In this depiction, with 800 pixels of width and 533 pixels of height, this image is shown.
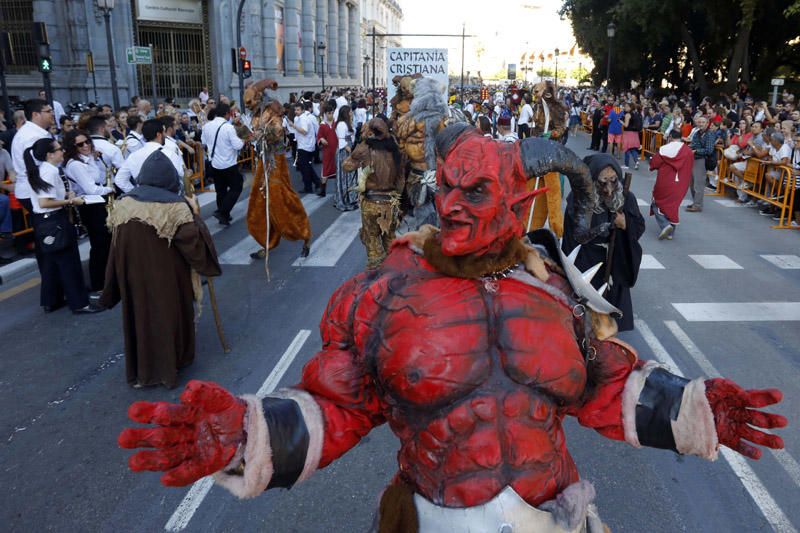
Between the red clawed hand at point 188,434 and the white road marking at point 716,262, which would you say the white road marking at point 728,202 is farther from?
the red clawed hand at point 188,434

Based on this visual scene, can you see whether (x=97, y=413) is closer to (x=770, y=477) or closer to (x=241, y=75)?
(x=770, y=477)

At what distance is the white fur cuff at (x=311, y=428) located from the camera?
211cm

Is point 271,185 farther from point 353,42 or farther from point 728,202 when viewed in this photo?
point 353,42

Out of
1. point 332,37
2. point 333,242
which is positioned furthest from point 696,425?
point 332,37

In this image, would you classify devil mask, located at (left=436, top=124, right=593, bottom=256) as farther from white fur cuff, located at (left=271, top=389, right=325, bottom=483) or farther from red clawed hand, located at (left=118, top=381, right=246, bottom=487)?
red clawed hand, located at (left=118, top=381, right=246, bottom=487)

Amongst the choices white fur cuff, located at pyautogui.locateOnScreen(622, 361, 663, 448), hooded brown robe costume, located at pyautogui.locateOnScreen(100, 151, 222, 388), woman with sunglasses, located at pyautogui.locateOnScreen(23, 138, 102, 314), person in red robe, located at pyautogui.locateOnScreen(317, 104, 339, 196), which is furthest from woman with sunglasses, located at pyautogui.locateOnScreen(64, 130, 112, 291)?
person in red robe, located at pyautogui.locateOnScreen(317, 104, 339, 196)

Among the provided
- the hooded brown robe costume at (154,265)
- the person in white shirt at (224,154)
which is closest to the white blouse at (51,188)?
the hooded brown robe costume at (154,265)

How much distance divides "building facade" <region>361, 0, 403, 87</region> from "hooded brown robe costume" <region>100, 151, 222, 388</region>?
6557cm

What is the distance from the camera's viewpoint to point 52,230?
24.2 ft

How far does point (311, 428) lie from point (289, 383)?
378cm

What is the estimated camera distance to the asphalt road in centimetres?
414

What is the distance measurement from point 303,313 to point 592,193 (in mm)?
5710

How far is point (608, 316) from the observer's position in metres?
2.27

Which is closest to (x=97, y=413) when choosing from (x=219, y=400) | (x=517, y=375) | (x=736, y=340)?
(x=219, y=400)
